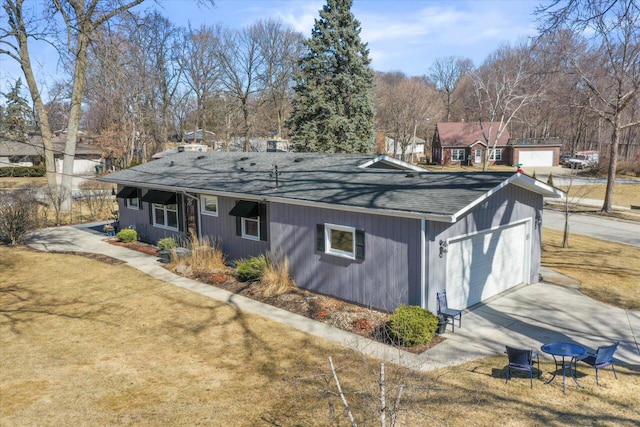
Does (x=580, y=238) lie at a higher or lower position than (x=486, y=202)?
lower

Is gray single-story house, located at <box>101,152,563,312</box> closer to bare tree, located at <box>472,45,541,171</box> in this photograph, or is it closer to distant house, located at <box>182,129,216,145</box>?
bare tree, located at <box>472,45,541,171</box>

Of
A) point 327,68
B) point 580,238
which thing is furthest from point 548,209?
point 327,68

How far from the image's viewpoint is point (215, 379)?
8.20 metres

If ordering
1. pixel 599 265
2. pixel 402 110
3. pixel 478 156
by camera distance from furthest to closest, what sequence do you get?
pixel 478 156
pixel 402 110
pixel 599 265

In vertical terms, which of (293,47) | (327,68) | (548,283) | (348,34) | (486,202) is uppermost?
(293,47)

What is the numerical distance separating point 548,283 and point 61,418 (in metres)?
13.5

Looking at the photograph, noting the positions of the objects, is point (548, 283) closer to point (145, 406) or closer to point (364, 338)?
point (364, 338)

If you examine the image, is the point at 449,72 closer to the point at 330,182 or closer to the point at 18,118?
the point at 18,118

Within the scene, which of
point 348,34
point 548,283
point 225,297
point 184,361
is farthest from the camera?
point 348,34

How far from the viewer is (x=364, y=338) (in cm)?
1020

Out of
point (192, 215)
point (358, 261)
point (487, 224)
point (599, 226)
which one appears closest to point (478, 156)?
point (599, 226)

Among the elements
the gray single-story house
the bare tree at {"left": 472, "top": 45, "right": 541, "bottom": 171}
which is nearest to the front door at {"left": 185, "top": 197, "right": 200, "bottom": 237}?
the gray single-story house

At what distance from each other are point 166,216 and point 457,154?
45125 mm

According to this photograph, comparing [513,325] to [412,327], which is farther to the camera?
[513,325]
